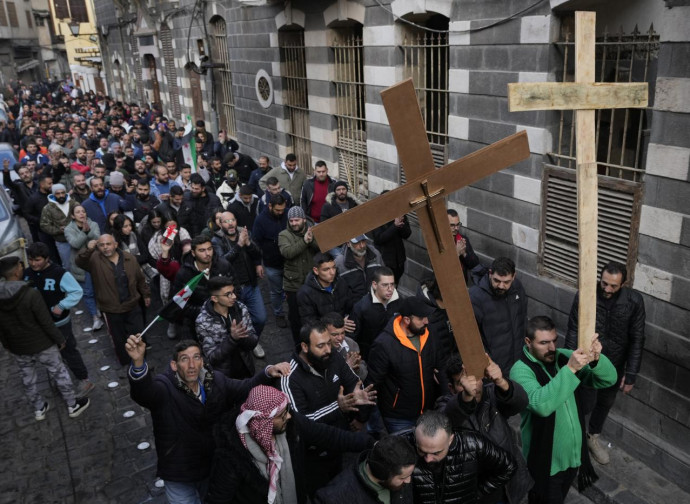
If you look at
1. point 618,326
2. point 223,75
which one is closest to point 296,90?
point 223,75

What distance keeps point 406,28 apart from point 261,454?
6605mm

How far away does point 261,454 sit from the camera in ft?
11.2

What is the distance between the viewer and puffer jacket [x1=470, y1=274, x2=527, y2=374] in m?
5.28

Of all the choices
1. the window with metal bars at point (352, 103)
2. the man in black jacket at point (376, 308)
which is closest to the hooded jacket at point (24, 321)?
the man in black jacket at point (376, 308)

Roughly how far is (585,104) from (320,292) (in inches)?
135

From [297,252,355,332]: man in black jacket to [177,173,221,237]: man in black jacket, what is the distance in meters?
3.41

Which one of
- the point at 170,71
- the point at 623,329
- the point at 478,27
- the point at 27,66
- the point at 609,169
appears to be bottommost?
the point at 623,329

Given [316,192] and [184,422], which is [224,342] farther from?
[316,192]

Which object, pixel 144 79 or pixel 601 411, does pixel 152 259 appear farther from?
pixel 144 79

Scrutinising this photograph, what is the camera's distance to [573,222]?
6.23 m

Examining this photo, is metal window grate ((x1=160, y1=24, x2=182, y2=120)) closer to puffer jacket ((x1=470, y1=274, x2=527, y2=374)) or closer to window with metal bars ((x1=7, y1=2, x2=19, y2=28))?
puffer jacket ((x1=470, y1=274, x2=527, y2=374))

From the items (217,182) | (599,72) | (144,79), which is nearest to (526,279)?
(599,72)

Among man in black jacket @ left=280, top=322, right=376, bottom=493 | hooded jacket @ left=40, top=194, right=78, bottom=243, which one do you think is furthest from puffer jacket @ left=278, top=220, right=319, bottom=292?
hooded jacket @ left=40, top=194, right=78, bottom=243

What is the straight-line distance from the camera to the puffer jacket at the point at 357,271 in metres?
6.23
